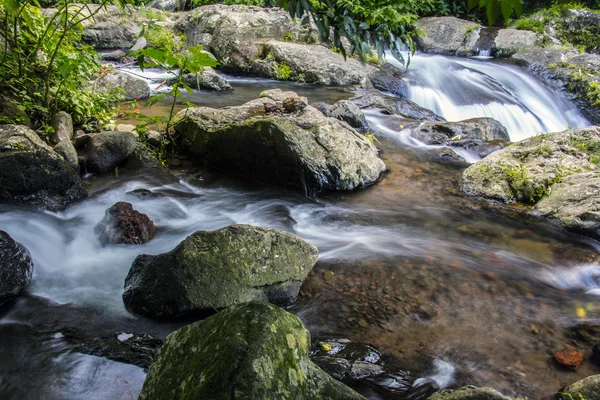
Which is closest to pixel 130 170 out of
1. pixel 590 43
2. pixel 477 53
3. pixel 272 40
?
pixel 272 40

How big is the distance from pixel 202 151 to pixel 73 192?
1.86 meters

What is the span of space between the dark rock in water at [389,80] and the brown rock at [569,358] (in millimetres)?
9403

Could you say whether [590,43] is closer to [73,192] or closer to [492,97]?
[492,97]

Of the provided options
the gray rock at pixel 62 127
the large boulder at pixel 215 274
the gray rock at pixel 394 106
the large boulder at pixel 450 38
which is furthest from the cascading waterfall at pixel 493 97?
the gray rock at pixel 62 127

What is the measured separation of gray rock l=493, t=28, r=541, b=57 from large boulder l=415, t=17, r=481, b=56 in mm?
822

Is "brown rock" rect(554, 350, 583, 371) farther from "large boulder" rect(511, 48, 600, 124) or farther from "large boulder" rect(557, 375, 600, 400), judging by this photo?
"large boulder" rect(511, 48, 600, 124)

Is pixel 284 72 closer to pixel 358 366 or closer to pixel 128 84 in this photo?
pixel 128 84

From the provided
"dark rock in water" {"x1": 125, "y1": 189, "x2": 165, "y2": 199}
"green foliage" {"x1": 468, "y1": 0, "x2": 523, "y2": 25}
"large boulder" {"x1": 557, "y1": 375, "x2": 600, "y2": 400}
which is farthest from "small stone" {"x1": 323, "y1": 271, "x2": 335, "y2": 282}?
"green foliage" {"x1": 468, "y1": 0, "x2": 523, "y2": 25}

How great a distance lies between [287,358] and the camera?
1.99 metres

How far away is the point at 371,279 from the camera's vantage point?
4129mm

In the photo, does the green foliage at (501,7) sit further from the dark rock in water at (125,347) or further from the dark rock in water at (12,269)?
the dark rock in water at (12,269)

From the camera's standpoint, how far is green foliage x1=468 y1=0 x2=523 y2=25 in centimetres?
130

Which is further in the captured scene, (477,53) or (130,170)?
(477,53)

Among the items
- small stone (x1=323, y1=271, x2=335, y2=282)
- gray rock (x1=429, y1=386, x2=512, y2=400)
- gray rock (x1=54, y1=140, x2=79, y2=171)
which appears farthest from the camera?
gray rock (x1=54, y1=140, x2=79, y2=171)
